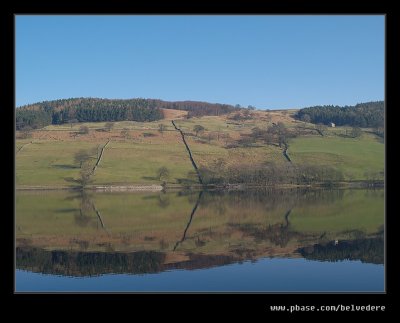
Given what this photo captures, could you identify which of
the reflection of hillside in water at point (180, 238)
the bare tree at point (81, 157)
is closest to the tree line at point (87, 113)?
the bare tree at point (81, 157)

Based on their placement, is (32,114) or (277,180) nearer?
(277,180)

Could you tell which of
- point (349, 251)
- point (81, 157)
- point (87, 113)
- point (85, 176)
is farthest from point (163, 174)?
point (87, 113)

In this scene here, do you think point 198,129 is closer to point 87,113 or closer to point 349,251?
point 87,113

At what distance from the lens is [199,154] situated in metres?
113

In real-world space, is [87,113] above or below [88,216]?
above

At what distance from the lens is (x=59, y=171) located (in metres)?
101

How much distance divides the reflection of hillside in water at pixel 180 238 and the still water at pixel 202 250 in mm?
66

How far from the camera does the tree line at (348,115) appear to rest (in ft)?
484

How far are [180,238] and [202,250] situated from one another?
18.7 feet

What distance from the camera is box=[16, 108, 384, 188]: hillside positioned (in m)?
97.1
